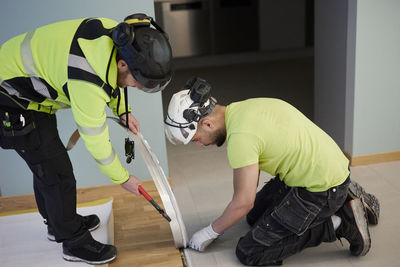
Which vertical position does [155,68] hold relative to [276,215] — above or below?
above

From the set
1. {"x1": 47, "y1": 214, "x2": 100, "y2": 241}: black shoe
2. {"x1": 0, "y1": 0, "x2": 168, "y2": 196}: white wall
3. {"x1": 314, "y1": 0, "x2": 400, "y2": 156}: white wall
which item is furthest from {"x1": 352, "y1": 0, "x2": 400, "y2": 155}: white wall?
{"x1": 47, "y1": 214, "x2": 100, "y2": 241}: black shoe

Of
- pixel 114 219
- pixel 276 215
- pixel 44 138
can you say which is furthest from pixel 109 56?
pixel 114 219

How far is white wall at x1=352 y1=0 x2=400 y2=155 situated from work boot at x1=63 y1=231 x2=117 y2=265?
1857 mm

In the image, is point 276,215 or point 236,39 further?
point 236,39

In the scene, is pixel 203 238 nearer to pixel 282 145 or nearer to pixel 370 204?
pixel 282 145

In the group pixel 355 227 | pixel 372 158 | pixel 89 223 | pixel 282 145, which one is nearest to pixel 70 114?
pixel 89 223

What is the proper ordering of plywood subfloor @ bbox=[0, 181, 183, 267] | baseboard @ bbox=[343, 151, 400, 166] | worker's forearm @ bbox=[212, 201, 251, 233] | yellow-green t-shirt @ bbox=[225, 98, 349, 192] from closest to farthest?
yellow-green t-shirt @ bbox=[225, 98, 349, 192]
worker's forearm @ bbox=[212, 201, 251, 233]
plywood subfloor @ bbox=[0, 181, 183, 267]
baseboard @ bbox=[343, 151, 400, 166]

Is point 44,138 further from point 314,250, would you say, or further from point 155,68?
point 314,250

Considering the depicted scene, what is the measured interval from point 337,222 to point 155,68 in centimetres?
120

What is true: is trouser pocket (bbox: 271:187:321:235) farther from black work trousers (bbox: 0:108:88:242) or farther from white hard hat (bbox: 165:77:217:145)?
black work trousers (bbox: 0:108:88:242)

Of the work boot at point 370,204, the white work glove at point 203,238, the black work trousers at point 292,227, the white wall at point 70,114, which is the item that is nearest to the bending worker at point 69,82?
the white work glove at point 203,238

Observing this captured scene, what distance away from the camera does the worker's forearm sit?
235 centimetres

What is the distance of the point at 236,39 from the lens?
664cm

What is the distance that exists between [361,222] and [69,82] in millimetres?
1523
